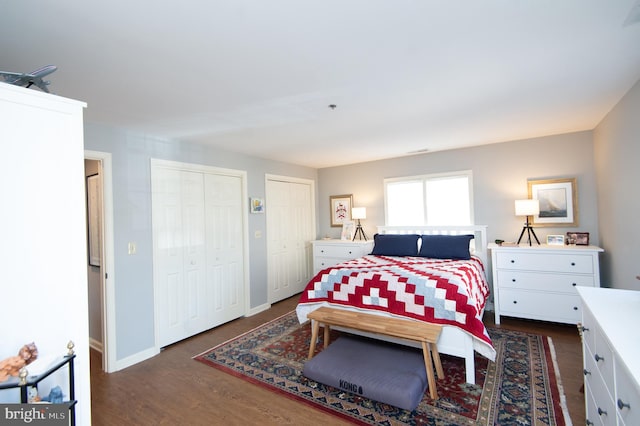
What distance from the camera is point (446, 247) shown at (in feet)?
12.6

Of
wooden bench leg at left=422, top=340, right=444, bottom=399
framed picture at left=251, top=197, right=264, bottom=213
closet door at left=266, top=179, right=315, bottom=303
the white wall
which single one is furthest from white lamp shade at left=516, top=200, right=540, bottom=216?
the white wall

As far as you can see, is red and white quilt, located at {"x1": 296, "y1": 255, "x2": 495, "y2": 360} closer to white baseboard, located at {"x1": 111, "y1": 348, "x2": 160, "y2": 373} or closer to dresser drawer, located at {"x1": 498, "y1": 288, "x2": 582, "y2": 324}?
dresser drawer, located at {"x1": 498, "y1": 288, "x2": 582, "y2": 324}

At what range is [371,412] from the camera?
2.09 meters

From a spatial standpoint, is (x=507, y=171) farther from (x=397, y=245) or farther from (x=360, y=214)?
(x=360, y=214)

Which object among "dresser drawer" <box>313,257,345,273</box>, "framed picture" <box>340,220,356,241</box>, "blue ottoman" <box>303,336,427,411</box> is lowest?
"blue ottoman" <box>303,336,427,411</box>

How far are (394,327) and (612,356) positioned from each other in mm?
1458

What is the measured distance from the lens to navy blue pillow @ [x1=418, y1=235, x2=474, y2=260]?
374 cm

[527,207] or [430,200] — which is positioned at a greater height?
[430,200]

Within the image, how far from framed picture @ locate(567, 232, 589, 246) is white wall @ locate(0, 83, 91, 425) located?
15.2 ft

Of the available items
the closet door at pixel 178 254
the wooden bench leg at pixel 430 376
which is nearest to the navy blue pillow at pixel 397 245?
the wooden bench leg at pixel 430 376

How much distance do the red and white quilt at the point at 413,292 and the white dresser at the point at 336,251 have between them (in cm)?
116

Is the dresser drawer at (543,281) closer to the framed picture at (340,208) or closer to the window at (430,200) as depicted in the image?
the window at (430,200)

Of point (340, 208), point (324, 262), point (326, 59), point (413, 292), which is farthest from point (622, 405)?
point (340, 208)

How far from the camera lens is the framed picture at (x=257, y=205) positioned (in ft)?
14.0
